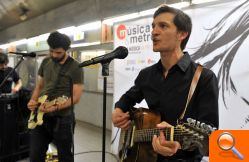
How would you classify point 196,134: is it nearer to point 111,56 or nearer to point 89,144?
point 111,56

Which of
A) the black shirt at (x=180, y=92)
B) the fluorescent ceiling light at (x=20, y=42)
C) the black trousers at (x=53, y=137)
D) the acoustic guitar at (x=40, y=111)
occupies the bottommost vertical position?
the black trousers at (x=53, y=137)

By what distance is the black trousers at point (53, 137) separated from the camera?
2334mm

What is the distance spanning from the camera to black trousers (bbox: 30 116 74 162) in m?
2.33

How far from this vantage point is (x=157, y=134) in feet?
4.67

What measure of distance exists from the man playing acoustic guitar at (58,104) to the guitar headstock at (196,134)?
1.38 meters

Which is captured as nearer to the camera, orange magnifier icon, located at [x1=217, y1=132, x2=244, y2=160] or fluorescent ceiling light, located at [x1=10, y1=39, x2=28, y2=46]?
orange magnifier icon, located at [x1=217, y1=132, x2=244, y2=160]

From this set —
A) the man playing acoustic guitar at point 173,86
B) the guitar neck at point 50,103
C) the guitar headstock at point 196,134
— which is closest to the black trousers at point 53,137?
the guitar neck at point 50,103

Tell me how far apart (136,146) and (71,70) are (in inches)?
45.4

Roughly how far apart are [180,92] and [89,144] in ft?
11.3

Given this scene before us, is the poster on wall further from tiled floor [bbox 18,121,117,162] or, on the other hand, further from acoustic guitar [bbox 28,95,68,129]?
tiled floor [bbox 18,121,117,162]

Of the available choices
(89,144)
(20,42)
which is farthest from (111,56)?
(20,42)

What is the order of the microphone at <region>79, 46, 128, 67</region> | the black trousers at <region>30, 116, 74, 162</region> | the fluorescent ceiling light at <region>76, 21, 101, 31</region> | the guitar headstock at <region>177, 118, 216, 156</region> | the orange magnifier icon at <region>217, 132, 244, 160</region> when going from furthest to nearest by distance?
the fluorescent ceiling light at <region>76, 21, 101, 31</region> → the black trousers at <region>30, 116, 74, 162</region> → the microphone at <region>79, 46, 128, 67</region> → the guitar headstock at <region>177, 118, 216, 156</region> → the orange magnifier icon at <region>217, 132, 244, 160</region>

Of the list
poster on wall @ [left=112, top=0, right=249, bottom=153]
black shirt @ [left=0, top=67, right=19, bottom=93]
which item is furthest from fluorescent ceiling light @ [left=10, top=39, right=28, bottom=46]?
poster on wall @ [left=112, top=0, right=249, bottom=153]

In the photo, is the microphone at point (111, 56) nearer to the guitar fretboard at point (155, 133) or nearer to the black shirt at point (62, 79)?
the guitar fretboard at point (155, 133)
